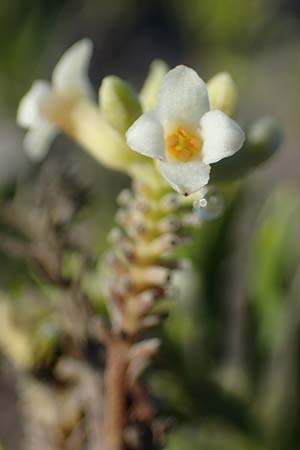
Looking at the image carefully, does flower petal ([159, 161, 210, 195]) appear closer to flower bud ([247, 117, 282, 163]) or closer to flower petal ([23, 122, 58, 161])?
flower bud ([247, 117, 282, 163])

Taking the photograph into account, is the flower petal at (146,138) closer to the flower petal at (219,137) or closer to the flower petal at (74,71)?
the flower petal at (219,137)

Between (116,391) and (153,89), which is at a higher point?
(153,89)

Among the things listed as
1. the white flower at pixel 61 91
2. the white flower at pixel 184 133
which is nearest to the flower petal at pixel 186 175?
the white flower at pixel 184 133

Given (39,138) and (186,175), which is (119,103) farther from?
(39,138)

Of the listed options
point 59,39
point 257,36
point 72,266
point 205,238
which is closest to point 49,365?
point 72,266

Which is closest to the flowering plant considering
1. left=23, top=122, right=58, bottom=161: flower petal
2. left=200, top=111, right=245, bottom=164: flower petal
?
left=200, top=111, right=245, bottom=164: flower petal

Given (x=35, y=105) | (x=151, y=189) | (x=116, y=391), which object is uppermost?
(x=35, y=105)

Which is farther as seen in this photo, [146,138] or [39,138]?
[39,138]

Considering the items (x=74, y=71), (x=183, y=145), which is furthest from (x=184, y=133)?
(x=74, y=71)
